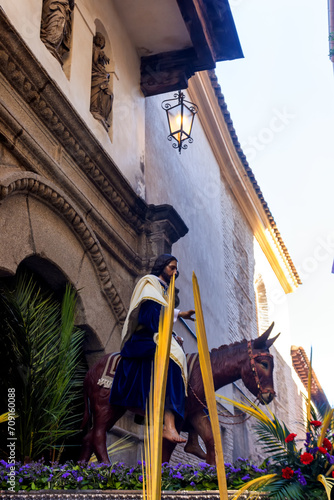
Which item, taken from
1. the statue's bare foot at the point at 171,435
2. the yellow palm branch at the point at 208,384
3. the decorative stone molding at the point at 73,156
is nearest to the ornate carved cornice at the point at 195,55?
the decorative stone molding at the point at 73,156

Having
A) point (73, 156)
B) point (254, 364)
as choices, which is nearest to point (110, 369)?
point (254, 364)

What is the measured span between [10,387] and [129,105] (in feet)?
15.7

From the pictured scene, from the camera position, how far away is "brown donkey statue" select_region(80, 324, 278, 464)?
15.3ft

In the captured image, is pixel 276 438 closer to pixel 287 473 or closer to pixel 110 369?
pixel 287 473

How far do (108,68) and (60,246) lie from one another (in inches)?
118

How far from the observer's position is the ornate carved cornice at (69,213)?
4.89 m

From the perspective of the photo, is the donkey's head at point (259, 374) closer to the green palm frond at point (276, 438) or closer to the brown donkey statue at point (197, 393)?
the brown donkey statue at point (197, 393)

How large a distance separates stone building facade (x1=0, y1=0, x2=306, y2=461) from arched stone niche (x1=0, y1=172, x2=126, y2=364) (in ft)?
0.04

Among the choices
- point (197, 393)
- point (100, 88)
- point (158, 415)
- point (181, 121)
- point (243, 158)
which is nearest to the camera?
point (158, 415)

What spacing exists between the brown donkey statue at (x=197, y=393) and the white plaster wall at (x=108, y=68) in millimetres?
2790

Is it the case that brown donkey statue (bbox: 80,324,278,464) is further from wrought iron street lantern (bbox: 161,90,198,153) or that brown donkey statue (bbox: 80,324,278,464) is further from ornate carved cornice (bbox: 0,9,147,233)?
wrought iron street lantern (bbox: 161,90,198,153)

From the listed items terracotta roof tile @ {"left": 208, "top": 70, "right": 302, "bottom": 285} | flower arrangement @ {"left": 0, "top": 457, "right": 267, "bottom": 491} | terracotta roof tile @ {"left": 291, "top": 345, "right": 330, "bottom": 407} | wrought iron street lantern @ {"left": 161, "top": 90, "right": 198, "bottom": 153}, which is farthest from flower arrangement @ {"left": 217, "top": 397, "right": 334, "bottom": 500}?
terracotta roof tile @ {"left": 291, "top": 345, "right": 330, "bottom": 407}

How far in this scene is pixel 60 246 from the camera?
18.4 feet

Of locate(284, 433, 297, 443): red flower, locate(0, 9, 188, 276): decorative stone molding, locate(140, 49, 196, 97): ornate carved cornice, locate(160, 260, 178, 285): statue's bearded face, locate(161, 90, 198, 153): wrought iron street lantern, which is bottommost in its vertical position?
locate(284, 433, 297, 443): red flower
